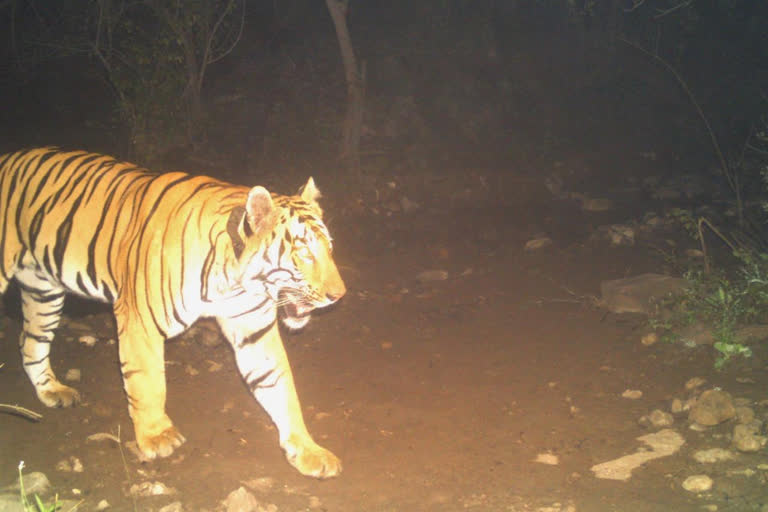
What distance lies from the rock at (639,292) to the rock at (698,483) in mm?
2334

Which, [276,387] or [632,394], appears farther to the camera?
[632,394]

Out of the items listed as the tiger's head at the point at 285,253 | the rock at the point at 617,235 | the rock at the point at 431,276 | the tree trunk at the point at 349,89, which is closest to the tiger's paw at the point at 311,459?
the tiger's head at the point at 285,253

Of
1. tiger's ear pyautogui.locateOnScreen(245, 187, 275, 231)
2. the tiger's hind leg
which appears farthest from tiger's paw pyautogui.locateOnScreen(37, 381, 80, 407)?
tiger's ear pyautogui.locateOnScreen(245, 187, 275, 231)

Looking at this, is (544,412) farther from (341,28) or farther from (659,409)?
(341,28)

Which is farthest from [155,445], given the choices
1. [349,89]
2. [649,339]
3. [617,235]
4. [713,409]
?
[349,89]

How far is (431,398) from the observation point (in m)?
4.54

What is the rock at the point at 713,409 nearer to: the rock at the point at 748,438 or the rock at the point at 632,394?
the rock at the point at 748,438

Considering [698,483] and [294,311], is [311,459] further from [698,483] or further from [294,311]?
[698,483]

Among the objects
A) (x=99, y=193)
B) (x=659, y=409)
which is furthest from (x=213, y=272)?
(x=659, y=409)

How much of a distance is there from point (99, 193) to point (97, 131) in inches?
237

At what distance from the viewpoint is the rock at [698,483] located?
10.3 feet

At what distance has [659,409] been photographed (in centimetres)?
407

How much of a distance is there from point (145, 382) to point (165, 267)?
2.05 feet

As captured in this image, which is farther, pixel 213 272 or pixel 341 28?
pixel 341 28
